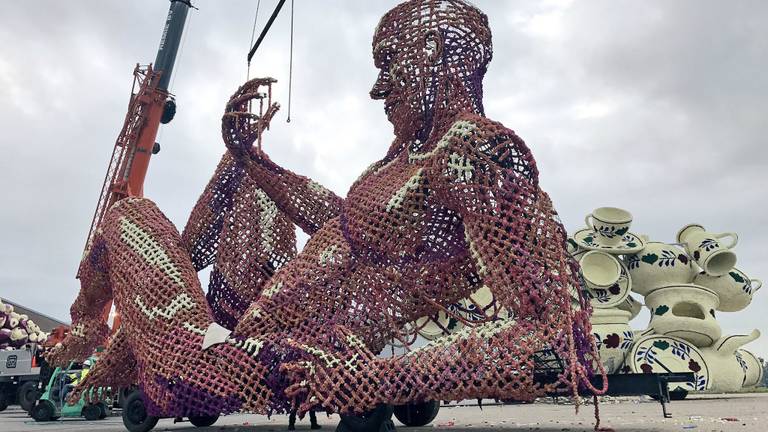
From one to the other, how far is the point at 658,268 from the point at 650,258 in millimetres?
232

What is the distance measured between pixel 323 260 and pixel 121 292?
202cm

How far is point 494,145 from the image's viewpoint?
432 cm

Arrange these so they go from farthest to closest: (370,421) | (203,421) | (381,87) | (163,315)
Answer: (203,421)
(381,87)
(163,315)
(370,421)

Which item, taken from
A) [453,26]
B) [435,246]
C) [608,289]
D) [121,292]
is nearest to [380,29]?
[453,26]

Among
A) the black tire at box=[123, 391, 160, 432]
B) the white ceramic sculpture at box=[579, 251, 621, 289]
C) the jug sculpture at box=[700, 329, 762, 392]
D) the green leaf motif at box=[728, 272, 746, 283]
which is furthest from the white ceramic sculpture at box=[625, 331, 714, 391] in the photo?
the black tire at box=[123, 391, 160, 432]

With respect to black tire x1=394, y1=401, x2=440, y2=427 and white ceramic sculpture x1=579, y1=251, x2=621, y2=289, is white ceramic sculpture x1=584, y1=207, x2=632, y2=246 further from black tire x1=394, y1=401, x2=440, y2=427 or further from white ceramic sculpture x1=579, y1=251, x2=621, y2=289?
black tire x1=394, y1=401, x2=440, y2=427

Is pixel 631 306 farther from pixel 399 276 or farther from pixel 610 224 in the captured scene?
pixel 399 276

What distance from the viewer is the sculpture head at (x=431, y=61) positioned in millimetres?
4883

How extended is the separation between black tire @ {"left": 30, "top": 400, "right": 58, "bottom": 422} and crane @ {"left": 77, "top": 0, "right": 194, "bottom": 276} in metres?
4.19

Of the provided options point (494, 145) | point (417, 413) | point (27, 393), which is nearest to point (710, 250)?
point (417, 413)

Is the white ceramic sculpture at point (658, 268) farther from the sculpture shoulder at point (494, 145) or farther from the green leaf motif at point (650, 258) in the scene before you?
the sculpture shoulder at point (494, 145)

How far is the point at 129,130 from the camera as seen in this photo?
42.4ft

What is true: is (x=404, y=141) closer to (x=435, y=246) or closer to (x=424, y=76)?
(x=424, y=76)

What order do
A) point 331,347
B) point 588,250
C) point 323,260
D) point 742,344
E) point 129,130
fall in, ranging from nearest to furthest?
point 331,347
point 323,260
point 742,344
point 588,250
point 129,130
